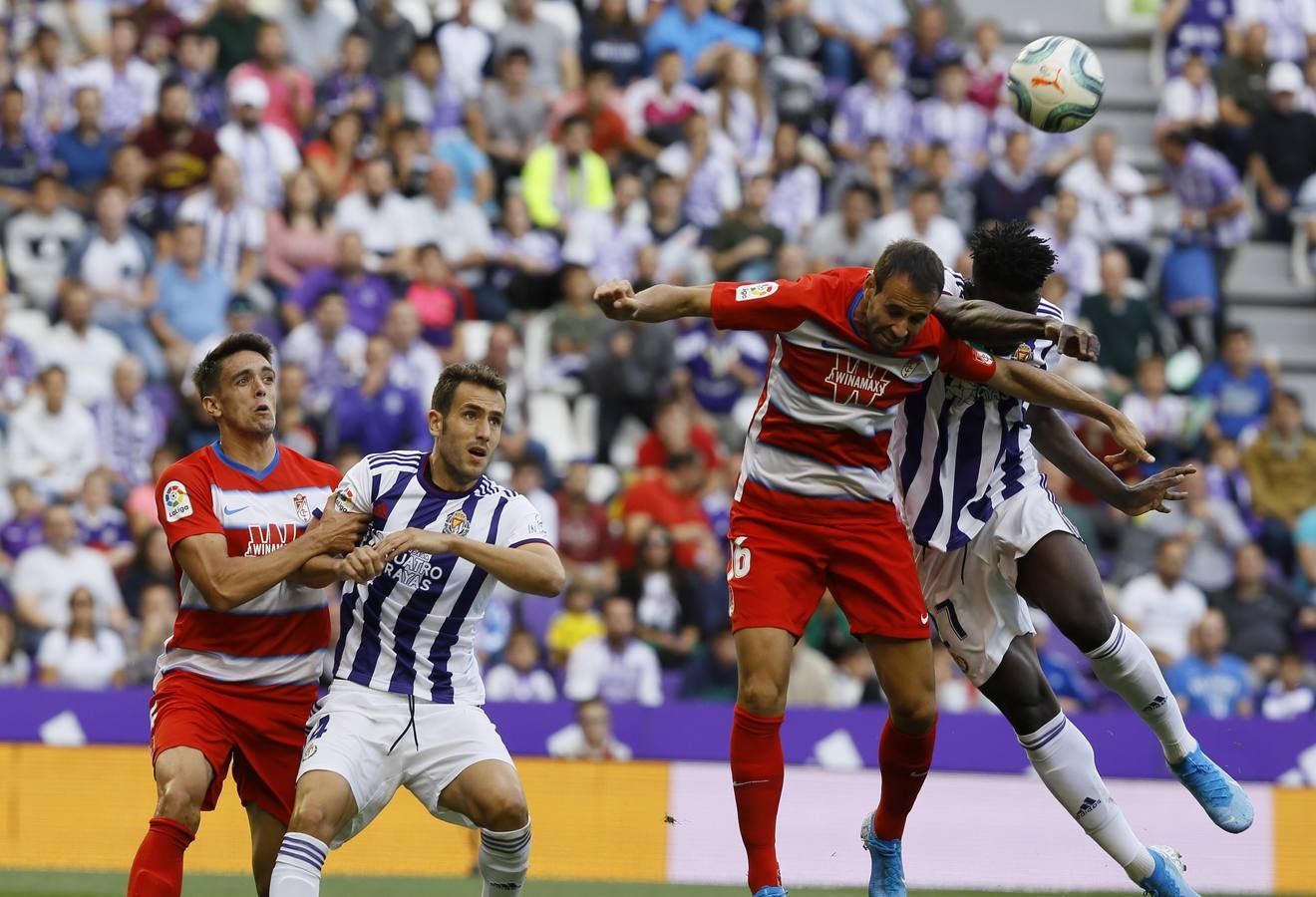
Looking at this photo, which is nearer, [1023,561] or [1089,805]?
[1089,805]

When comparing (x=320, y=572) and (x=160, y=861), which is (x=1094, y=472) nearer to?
(x=320, y=572)

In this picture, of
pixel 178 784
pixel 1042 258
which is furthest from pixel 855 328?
pixel 178 784

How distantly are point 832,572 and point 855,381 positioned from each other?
769 mm

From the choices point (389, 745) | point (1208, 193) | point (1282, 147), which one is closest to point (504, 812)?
point (389, 745)

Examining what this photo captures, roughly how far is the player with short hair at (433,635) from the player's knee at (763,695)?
0.82m

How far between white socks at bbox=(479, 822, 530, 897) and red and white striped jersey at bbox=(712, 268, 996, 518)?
1612mm

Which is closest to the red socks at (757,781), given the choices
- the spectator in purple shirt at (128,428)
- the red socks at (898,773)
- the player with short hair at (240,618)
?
the red socks at (898,773)

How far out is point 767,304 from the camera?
7414mm

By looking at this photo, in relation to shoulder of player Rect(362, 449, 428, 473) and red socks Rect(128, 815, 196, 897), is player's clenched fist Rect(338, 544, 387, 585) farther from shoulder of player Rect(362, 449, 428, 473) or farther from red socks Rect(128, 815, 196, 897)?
red socks Rect(128, 815, 196, 897)

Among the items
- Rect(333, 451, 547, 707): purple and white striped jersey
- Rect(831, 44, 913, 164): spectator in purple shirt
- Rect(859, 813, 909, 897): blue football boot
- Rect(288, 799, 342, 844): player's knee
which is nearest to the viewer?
Rect(288, 799, 342, 844): player's knee

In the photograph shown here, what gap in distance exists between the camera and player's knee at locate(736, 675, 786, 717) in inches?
288

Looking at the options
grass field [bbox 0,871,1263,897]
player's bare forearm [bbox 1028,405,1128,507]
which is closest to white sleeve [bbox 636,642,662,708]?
Answer: grass field [bbox 0,871,1263,897]

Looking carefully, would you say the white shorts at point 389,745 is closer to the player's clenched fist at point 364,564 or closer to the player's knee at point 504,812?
the player's knee at point 504,812

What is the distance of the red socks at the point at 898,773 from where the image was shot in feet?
25.6
